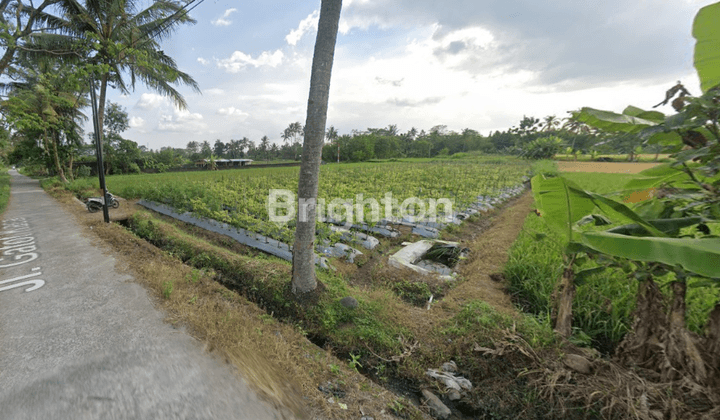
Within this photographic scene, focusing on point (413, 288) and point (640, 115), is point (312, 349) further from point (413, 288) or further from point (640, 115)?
point (640, 115)

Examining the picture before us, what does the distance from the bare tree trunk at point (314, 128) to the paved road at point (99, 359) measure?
1323mm

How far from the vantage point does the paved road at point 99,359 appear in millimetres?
1783

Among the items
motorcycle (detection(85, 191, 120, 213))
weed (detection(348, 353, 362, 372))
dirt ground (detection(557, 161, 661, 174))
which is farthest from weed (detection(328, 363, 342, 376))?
dirt ground (detection(557, 161, 661, 174))

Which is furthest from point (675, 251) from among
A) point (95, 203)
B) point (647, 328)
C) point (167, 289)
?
point (95, 203)

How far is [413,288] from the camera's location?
4.12 meters

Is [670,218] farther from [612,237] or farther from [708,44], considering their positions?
[708,44]

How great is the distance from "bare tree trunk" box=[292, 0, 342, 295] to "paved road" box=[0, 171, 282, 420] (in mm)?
1323

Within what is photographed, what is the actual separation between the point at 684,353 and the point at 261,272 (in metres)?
4.09

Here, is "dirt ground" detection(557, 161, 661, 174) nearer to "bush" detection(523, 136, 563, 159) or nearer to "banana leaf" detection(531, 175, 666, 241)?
"bush" detection(523, 136, 563, 159)

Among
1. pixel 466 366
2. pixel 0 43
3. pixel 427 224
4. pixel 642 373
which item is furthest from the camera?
pixel 427 224

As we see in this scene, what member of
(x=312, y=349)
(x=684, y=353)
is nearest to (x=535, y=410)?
(x=684, y=353)

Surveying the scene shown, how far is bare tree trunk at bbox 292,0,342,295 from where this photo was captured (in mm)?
2781

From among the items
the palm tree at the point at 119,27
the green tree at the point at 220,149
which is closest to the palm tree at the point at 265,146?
the green tree at the point at 220,149

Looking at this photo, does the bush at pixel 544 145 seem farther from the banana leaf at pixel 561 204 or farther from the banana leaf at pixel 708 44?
the banana leaf at pixel 708 44
